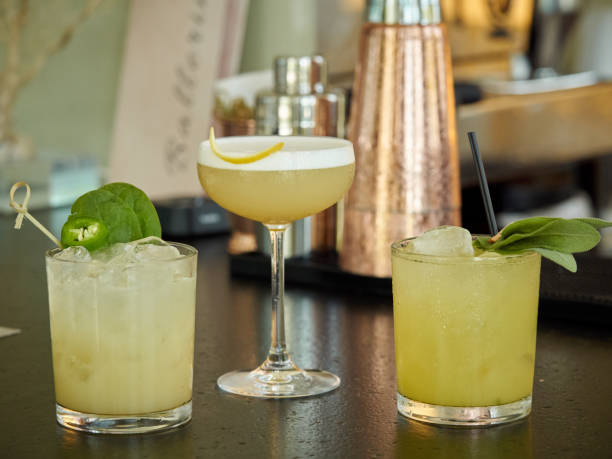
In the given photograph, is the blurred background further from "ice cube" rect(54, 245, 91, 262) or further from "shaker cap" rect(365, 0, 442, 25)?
"ice cube" rect(54, 245, 91, 262)

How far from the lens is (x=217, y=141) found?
43.8 inches

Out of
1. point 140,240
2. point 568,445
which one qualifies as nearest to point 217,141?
point 140,240

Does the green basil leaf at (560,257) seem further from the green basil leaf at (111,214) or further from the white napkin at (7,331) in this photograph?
the white napkin at (7,331)

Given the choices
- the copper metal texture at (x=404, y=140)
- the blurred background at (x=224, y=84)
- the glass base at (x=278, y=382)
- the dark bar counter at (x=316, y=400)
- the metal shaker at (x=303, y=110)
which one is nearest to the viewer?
the dark bar counter at (x=316, y=400)

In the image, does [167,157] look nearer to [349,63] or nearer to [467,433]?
[349,63]

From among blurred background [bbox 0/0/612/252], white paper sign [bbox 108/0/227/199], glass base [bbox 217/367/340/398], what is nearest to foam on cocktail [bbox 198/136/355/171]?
glass base [bbox 217/367/340/398]

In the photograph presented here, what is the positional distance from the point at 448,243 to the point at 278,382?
0.25 meters

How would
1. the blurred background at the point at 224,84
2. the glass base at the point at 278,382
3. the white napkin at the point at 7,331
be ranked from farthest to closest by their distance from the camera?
the blurred background at the point at 224,84 < the white napkin at the point at 7,331 < the glass base at the point at 278,382

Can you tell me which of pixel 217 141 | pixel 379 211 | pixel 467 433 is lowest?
pixel 467 433

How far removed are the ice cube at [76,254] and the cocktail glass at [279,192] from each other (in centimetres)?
20

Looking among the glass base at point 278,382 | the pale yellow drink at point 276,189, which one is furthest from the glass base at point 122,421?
the pale yellow drink at point 276,189

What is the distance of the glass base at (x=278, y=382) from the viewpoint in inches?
40.4

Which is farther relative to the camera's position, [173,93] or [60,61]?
[60,61]

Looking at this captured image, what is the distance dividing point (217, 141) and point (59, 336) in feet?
0.97
